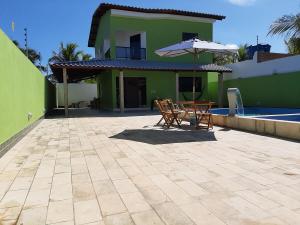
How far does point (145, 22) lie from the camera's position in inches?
742

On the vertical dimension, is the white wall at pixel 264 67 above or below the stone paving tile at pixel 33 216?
above

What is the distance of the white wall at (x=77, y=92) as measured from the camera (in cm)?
2648

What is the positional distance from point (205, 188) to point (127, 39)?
18842 mm

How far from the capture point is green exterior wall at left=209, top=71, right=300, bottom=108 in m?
14.3

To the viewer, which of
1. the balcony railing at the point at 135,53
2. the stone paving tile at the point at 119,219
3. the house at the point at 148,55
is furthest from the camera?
the balcony railing at the point at 135,53

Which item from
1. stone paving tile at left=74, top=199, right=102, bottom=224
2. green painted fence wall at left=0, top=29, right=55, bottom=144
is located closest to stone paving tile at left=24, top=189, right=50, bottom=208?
stone paving tile at left=74, top=199, right=102, bottom=224

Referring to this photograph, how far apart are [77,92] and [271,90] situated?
56.7ft

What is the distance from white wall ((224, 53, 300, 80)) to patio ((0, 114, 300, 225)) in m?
9.85

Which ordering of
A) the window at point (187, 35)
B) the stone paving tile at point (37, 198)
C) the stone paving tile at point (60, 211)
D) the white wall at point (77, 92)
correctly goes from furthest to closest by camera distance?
the white wall at point (77, 92)
the window at point (187, 35)
the stone paving tile at point (37, 198)
the stone paving tile at point (60, 211)

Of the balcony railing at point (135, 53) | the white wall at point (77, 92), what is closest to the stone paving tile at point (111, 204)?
the balcony railing at point (135, 53)

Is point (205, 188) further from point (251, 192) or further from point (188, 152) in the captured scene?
point (188, 152)

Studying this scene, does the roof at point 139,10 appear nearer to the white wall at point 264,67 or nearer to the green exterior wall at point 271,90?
the white wall at point 264,67

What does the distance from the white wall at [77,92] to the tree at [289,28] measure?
701 inches

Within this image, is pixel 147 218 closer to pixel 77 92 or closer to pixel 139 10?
pixel 139 10
